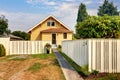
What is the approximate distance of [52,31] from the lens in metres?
54.7

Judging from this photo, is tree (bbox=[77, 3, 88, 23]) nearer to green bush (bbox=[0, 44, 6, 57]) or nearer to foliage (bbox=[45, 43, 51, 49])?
foliage (bbox=[45, 43, 51, 49])

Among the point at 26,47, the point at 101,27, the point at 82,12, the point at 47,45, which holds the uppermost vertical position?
the point at 82,12

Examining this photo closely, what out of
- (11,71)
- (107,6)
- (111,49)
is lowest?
(11,71)

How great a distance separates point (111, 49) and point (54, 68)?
15.7 feet

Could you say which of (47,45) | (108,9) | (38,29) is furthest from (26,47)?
(108,9)

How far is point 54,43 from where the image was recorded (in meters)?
55.8

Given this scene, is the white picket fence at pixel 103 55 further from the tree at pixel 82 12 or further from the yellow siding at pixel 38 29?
the tree at pixel 82 12

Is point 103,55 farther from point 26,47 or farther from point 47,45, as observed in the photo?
point 26,47

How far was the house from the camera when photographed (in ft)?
181

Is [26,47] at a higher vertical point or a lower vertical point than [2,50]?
higher

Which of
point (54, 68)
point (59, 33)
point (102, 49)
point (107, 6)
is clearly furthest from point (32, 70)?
point (107, 6)

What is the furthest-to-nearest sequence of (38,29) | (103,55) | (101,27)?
(38,29) → (101,27) → (103,55)

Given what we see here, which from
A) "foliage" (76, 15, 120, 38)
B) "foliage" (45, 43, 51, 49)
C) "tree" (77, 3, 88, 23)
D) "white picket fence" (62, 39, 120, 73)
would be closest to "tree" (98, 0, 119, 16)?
"tree" (77, 3, 88, 23)

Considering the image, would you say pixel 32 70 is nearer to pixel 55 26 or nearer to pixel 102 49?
pixel 102 49
